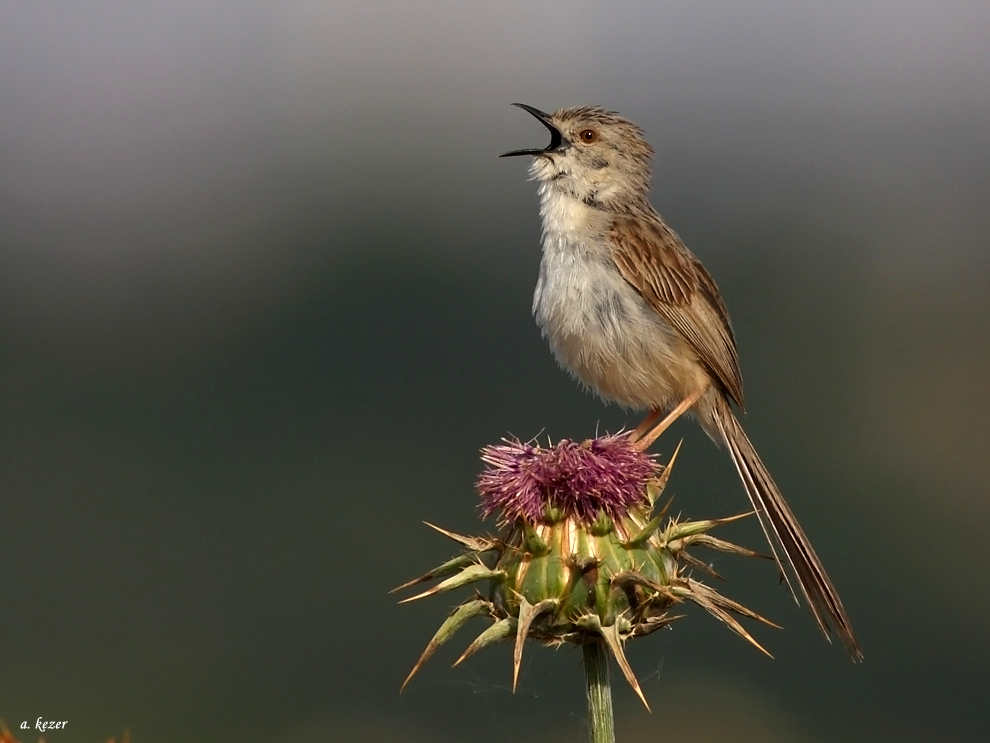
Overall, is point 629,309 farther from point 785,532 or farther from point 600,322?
point 785,532

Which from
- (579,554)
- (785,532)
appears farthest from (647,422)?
(579,554)

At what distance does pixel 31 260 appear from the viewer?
13775 cm

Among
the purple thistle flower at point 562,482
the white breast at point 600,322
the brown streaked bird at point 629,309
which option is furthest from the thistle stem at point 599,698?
the white breast at point 600,322

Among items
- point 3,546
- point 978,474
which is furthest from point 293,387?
point 978,474

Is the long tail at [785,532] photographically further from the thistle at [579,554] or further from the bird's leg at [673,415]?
the thistle at [579,554]

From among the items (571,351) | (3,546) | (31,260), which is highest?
(31,260)

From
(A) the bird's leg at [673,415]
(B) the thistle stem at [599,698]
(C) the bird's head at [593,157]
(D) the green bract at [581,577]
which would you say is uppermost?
(C) the bird's head at [593,157]

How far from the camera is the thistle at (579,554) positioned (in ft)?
17.0

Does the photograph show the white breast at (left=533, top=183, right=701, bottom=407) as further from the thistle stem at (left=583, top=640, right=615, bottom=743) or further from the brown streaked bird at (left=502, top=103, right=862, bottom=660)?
the thistle stem at (left=583, top=640, right=615, bottom=743)

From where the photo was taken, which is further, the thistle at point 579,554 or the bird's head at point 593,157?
the bird's head at point 593,157

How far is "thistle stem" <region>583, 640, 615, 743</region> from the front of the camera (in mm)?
4668

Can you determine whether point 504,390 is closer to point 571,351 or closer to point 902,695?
point 902,695

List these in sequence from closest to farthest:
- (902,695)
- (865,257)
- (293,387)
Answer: (902,695) < (293,387) < (865,257)

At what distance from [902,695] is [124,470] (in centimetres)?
5346
